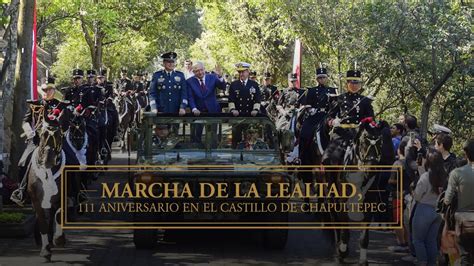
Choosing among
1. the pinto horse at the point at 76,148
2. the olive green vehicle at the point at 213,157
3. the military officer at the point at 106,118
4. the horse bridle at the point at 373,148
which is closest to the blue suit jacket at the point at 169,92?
the olive green vehicle at the point at 213,157

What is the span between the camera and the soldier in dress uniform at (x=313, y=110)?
16594 millimetres

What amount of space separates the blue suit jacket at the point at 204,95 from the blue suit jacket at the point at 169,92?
0.19 m

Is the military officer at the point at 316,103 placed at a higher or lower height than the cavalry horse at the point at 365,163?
higher

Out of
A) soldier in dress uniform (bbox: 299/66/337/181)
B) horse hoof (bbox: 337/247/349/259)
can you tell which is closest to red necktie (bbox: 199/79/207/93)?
soldier in dress uniform (bbox: 299/66/337/181)

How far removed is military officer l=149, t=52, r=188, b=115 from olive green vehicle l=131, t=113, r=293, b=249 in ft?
4.10

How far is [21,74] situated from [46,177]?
6.24 meters

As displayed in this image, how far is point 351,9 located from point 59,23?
50.3ft

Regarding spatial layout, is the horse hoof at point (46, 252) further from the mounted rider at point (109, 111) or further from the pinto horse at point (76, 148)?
the mounted rider at point (109, 111)

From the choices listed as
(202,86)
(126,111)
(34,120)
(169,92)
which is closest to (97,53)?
(126,111)

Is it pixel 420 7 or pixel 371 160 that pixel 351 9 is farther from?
pixel 371 160

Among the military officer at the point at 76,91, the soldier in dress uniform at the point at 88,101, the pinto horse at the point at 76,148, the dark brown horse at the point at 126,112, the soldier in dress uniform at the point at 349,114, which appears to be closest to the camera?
the soldier in dress uniform at the point at 349,114

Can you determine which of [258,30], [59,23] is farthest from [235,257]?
[258,30]

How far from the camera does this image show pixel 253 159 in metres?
13.5

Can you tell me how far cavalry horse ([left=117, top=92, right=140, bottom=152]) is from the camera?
2742 centimetres
